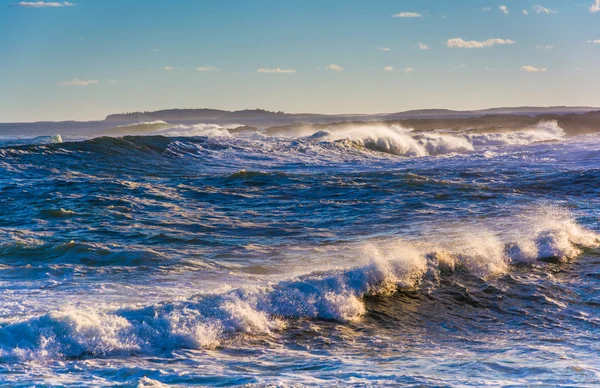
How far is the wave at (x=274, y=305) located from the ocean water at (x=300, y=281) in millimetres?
25

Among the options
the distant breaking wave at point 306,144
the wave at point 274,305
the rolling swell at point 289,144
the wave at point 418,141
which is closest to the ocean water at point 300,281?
the wave at point 274,305

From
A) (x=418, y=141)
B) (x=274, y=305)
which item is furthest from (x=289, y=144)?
(x=274, y=305)

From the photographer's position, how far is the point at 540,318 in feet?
25.8

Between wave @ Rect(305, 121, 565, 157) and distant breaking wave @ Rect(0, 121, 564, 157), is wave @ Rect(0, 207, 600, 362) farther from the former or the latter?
wave @ Rect(305, 121, 565, 157)

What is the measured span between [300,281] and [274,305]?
687mm

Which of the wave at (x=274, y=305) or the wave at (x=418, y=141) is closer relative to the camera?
the wave at (x=274, y=305)

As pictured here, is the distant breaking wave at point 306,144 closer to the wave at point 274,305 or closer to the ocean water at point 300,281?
the ocean water at point 300,281

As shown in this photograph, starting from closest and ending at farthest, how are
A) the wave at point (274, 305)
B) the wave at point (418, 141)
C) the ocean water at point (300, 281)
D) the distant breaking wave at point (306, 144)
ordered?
the ocean water at point (300, 281), the wave at point (274, 305), the distant breaking wave at point (306, 144), the wave at point (418, 141)

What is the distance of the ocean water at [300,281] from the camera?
6109 millimetres

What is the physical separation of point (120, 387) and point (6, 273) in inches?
197

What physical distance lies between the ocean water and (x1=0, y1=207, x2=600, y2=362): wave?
0.08 ft

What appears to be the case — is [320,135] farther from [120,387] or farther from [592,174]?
[120,387]

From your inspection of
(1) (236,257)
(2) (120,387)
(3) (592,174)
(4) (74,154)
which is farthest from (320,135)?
(2) (120,387)

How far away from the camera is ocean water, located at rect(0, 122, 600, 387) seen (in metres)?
6.11
